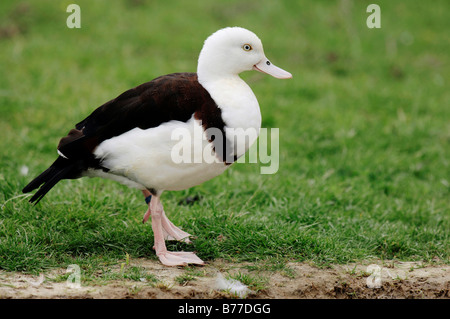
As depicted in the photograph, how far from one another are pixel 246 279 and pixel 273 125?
3376 mm

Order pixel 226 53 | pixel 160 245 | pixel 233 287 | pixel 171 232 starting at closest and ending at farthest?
pixel 233 287
pixel 226 53
pixel 160 245
pixel 171 232

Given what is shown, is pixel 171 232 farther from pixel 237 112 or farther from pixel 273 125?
pixel 273 125

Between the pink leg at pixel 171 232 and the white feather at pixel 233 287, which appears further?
the pink leg at pixel 171 232

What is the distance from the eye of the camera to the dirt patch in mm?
3262

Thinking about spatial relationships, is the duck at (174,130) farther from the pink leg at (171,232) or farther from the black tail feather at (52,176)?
the pink leg at (171,232)

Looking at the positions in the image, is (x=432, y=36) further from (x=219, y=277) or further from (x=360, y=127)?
(x=219, y=277)

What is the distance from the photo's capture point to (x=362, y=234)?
14.2 feet

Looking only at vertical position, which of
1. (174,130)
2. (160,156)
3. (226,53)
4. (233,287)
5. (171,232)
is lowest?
(233,287)

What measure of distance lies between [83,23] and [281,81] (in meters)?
3.25

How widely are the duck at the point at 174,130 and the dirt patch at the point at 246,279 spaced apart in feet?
0.61

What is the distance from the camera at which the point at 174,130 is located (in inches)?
135

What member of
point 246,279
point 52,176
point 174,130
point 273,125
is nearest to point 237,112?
point 174,130

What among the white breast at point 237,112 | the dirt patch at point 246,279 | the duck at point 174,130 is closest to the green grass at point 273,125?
the dirt patch at point 246,279

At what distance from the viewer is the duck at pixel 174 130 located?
3451mm
